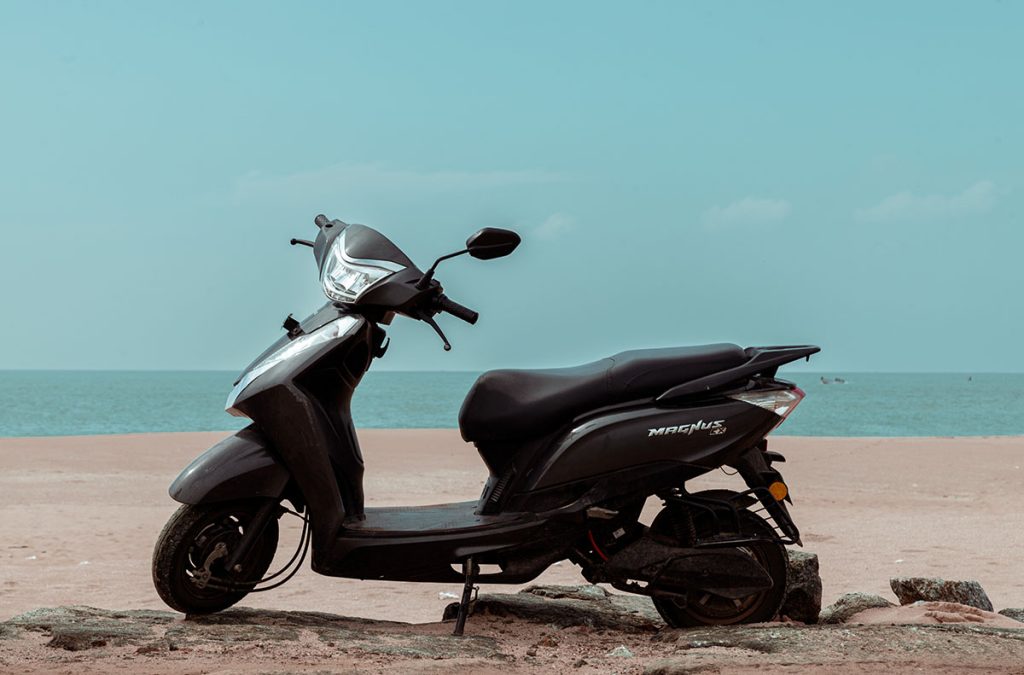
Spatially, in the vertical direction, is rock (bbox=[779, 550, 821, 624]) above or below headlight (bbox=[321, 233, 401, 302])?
below

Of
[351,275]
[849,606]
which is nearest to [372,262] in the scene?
[351,275]

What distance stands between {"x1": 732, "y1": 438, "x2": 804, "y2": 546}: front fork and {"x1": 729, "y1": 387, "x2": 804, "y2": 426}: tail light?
174 mm

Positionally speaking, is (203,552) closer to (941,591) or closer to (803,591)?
(803,591)

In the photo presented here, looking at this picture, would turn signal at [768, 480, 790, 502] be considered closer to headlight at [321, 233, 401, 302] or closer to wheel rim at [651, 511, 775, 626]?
wheel rim at [651, 511, 775, 626]

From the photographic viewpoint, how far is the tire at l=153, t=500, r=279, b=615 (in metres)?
4.71

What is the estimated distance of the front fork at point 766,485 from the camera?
4.85 metres

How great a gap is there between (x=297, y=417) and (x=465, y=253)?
92 centimetres

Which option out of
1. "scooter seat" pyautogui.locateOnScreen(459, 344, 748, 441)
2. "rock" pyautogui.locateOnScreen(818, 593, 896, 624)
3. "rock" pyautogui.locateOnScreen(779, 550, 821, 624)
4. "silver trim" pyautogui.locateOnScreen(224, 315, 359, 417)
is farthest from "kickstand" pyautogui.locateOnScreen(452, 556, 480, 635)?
"rock" pyautogui.locateOnScreen(818, 593, 896, 624)

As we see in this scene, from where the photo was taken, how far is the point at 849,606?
5879mm

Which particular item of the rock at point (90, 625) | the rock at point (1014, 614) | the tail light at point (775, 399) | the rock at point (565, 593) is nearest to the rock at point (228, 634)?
the rock at point (90, 625)

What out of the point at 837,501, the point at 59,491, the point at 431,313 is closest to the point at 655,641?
the point at 431,313

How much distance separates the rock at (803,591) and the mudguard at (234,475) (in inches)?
92.2

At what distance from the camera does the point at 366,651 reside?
4426mm

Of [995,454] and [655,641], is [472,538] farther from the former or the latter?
→ [995,454]
